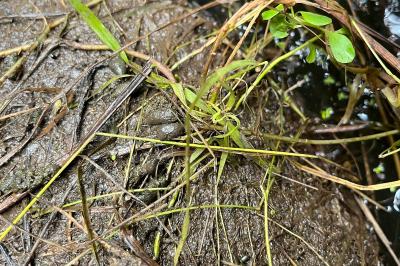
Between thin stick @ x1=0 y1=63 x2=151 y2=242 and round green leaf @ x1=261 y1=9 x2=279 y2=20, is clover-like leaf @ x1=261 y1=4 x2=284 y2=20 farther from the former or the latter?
thin stick @ x1=0 y1=63 x2=151 y2=242

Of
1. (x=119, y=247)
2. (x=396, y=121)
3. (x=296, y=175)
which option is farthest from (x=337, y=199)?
(x=119, y=247)

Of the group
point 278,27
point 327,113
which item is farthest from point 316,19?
point 327,113

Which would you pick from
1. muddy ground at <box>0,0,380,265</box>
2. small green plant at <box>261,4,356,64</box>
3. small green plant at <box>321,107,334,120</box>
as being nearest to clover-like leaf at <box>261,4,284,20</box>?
small green plant at <box>261,4,356,64</box>

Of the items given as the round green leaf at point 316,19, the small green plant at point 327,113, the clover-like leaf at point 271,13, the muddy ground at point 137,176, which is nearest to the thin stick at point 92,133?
the muddy ground at point 137,176

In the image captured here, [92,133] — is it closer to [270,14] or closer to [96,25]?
[96,25]

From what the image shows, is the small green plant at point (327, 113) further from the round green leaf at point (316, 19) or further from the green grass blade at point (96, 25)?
the green grass blade at point (96, 25)

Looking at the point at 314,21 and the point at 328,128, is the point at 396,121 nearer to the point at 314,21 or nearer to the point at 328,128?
the point at 328,128

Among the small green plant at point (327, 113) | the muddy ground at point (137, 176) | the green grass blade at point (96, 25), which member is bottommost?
the small green plant at point (327, 113)
